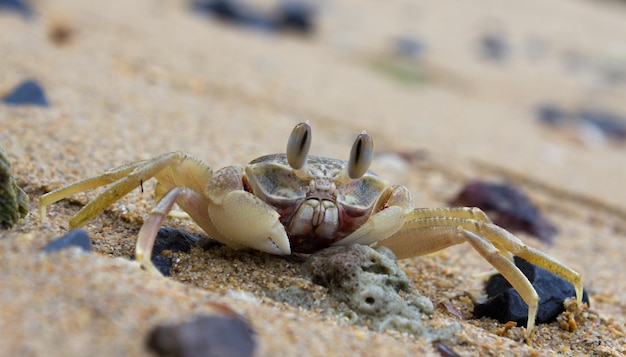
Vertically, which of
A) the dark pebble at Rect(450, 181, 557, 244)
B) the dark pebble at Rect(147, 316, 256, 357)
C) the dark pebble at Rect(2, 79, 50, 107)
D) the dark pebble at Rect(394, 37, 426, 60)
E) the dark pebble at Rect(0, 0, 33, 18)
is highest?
the dark pebble at Rect(394, 37, 426, 60)

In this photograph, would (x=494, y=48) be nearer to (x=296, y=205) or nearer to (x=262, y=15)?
(x=262, y=15)

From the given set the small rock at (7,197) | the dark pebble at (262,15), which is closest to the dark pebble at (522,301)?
the small rock at (7,197)

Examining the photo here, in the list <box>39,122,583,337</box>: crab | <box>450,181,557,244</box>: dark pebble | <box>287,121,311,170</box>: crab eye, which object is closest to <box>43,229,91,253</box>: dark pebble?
<box>39,122,583,337</box>: crab

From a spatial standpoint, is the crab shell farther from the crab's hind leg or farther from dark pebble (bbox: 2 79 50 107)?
dark pebble (bbox: 2 79 50 107)

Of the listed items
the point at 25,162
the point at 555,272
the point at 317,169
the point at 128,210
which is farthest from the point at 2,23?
the point at 555,272

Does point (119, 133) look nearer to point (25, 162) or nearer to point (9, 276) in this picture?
point (25, 162)

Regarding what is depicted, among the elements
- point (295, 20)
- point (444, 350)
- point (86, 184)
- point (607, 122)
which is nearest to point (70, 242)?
point (86, 184)

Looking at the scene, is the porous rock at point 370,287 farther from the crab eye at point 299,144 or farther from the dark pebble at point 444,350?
the crab eye at point 299,144
